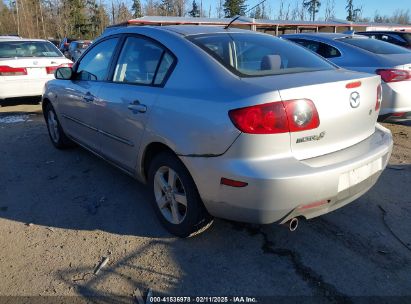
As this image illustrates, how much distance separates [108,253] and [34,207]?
1236 millimetres

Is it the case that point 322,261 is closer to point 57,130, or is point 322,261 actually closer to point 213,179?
point 213,179

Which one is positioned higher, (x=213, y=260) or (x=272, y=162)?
(x=272, y=162)

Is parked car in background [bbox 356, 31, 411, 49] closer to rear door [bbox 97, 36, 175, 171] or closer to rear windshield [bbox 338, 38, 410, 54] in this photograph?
rear windshield [bbox 338, 38, 410, 54]

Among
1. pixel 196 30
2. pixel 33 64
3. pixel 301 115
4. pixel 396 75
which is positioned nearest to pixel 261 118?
pixel 301 115

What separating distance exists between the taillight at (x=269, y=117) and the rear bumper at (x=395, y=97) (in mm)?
3787

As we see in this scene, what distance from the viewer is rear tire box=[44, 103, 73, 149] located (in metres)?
5.45

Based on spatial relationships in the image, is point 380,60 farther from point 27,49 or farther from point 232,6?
point 232,6

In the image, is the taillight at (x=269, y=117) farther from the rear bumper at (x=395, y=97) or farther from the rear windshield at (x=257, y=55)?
the rear bumper at (x=395, y=97)

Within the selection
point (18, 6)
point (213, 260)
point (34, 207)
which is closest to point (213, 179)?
point (213, 260)

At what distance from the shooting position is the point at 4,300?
100 inches

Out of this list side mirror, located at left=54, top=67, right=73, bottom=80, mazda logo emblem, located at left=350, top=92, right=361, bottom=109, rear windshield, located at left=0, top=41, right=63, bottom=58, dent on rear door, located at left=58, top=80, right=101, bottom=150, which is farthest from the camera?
rear windshield, located at left=0, top=41, right=63, bottom=58

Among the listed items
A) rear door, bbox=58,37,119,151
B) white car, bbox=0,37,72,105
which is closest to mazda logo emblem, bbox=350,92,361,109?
rear door, bbox=58,37,119,151

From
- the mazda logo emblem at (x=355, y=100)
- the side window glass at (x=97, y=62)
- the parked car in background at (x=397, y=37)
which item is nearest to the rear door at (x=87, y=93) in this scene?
the side window glass at (x=97, y=62)

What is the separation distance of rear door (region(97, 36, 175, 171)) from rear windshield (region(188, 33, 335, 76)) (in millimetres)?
384
